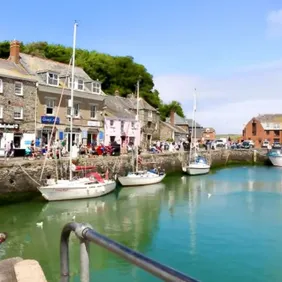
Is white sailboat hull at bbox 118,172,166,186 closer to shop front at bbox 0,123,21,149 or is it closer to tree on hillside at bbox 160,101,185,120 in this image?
shop front at bbox 0,123,21,149

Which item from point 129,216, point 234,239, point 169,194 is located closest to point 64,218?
point 129,216

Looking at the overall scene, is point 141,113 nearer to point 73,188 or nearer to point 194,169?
point 194,169

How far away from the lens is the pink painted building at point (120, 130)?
4031cm

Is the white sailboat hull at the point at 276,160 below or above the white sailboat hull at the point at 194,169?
above

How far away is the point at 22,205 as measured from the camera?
21094mm

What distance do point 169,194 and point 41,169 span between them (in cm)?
973

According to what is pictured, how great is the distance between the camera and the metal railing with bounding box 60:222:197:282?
5.83 feet

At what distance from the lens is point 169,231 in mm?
16609

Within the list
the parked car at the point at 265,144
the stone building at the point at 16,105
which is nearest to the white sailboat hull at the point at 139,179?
the stone building at the point at 16,105

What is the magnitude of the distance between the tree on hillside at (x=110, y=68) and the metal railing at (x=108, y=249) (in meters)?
56.2

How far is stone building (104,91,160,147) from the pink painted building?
89 centimetres

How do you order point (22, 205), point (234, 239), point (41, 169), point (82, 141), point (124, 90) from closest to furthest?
1. point (234, 239)
2. point (22, 205)
3. point (41, 169)
4. point (82, 141)
5. point (124, 90)

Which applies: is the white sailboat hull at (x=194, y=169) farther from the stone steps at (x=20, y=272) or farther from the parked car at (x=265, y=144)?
the stone steps at (x=20, y=272)

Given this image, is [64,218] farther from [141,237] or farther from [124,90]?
[124,90]
